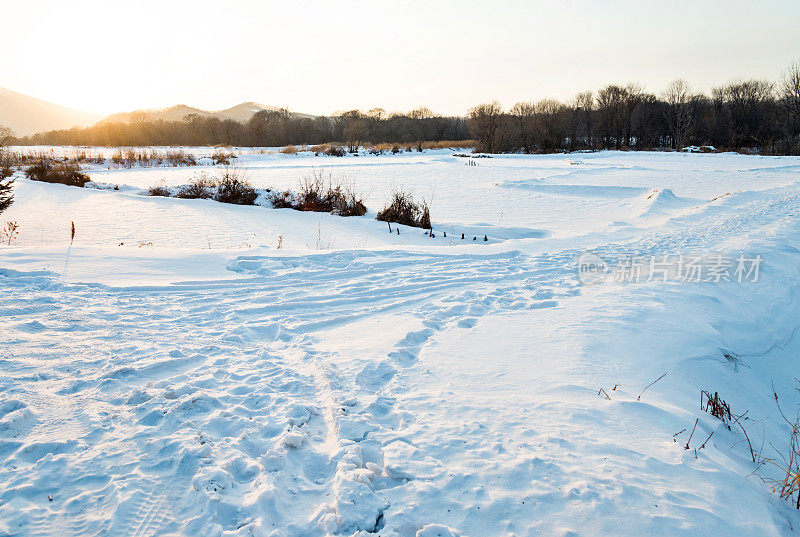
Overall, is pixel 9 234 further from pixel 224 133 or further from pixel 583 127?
pixel 583 127

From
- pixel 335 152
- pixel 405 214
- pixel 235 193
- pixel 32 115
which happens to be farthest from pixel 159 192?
pixel 32 115

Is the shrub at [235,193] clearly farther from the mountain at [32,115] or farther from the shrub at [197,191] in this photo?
the mountain at [32,115]

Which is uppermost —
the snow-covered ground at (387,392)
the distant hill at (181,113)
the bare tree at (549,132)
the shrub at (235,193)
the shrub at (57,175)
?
the distant hill at (181,113)

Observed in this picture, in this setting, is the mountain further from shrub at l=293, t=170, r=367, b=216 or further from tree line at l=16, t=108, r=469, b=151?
shrub at l=293, t=170, r=367, b=216

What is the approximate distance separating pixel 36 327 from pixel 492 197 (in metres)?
12.5

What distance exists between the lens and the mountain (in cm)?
11612

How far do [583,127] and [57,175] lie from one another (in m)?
53.2

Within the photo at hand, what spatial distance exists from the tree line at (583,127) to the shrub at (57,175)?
28849mm

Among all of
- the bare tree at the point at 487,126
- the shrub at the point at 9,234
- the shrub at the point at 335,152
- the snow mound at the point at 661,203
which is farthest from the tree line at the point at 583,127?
the shrub at the point at 9,234

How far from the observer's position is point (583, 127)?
52844 millimetres

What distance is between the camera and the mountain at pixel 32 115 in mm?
116125

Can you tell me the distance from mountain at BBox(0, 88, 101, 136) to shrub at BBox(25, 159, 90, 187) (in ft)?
390

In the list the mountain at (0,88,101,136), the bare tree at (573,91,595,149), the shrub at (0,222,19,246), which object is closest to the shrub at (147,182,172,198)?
the shrub at (0,222,19,246)

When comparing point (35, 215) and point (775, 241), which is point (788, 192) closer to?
point (775, 241)
